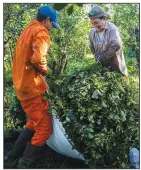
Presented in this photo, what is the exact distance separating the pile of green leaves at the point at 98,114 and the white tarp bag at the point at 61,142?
57 millimetres

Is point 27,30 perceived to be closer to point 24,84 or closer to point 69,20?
point 24,84

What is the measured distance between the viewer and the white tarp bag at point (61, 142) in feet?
12.8

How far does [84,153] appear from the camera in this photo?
12.7ft

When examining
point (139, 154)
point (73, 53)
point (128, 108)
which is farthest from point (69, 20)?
point (139, 154)

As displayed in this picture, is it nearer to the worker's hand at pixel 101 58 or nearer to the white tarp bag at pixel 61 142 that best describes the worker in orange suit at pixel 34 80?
the white tarp bag at pixel 61 142

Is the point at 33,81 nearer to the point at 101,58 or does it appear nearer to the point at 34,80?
the point at 34,80

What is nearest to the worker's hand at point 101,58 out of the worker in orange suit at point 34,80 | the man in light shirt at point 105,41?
the man in light shirt at point 105,41

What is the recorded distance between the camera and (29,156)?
416 cm

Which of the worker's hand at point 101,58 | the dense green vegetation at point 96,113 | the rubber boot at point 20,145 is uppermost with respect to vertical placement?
the worker's hand at point 101,58

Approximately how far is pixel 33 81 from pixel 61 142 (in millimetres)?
637

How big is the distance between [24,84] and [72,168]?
976mm

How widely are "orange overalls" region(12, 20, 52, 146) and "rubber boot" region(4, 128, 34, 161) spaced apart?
138mm

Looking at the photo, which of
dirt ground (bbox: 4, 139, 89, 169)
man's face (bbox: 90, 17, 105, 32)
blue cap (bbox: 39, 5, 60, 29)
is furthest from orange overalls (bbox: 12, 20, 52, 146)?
man's face (bbox: 90, 17, 105, 32)

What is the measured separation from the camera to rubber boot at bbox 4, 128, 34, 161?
424cm
